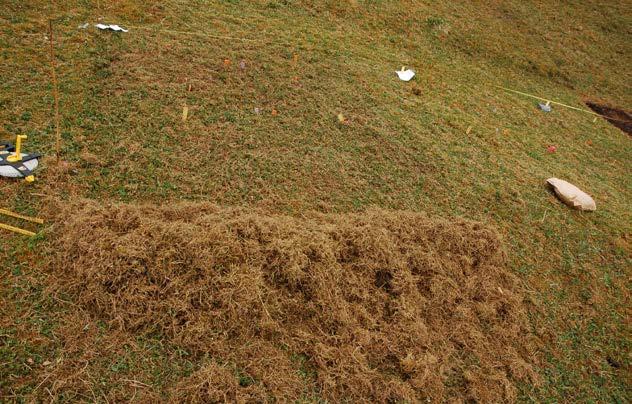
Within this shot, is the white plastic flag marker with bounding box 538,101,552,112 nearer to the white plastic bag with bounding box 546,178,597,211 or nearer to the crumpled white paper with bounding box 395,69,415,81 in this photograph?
the crumpled white paper with bounding box 395,69,415,81

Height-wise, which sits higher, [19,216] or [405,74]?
[405,74]

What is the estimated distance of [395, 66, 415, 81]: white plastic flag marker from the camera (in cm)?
836

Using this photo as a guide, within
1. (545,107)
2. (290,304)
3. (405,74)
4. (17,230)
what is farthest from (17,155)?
(545,107)

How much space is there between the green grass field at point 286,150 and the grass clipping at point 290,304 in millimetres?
297

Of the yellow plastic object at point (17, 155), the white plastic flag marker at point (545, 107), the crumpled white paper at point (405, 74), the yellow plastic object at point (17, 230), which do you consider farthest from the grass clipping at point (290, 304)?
the white plastic flag marker at point (545, 107)

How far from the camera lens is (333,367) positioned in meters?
3.28

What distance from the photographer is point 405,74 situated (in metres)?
8.51

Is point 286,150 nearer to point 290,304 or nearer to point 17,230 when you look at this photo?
point 290,304

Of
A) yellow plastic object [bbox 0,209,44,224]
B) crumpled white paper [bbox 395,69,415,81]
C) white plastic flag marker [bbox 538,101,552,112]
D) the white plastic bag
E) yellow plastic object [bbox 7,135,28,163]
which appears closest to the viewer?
yellow plastic object [bbox 0,209,44,224]

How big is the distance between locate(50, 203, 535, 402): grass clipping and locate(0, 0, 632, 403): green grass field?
0.30m

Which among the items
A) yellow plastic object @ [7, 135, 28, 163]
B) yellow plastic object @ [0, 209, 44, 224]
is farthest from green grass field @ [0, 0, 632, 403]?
yellow plastic object @ [7, 135, 28, 163]

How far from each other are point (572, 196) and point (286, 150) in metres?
4.97

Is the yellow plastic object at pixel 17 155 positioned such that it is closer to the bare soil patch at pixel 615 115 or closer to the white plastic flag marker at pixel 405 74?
the white plastic flag marker at pixel 405 74

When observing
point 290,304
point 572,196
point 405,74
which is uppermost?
point 405,74
